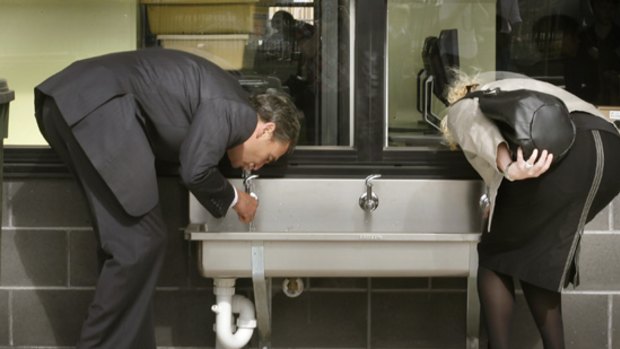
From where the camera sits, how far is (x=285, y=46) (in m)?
5.05

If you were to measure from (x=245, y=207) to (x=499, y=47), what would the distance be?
138cm

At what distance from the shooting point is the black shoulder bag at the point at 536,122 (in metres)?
4.00

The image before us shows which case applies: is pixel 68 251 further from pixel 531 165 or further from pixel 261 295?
pixel 531 165

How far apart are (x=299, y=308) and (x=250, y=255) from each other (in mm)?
562

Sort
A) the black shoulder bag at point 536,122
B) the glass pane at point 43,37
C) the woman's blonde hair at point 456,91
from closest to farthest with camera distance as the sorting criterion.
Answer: the black shoulder bag at point 536,122 → the woman's blonde hair at point 456,91 → the glass pane at point 43,37

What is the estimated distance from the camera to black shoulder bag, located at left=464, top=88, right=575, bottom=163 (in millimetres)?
4004

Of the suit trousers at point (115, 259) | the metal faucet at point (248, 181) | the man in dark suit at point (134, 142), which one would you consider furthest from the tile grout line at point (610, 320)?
the suit trousers at point (115, 259)

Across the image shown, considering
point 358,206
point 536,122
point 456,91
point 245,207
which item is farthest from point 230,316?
point 536,122

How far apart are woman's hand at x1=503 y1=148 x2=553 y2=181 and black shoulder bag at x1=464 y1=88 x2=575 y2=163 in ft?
0.06

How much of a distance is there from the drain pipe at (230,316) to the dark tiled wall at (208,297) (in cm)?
18

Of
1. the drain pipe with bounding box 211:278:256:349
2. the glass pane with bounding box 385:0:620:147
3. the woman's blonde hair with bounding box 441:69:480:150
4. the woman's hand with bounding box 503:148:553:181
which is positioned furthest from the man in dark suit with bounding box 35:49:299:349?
the woman's hand with bounding box 503:148:553:181

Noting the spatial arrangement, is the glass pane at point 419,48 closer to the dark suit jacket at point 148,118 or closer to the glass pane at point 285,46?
the glass pane at point 285,46

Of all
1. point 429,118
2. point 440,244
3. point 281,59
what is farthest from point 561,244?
point 281,59

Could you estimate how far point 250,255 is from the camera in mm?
4652
